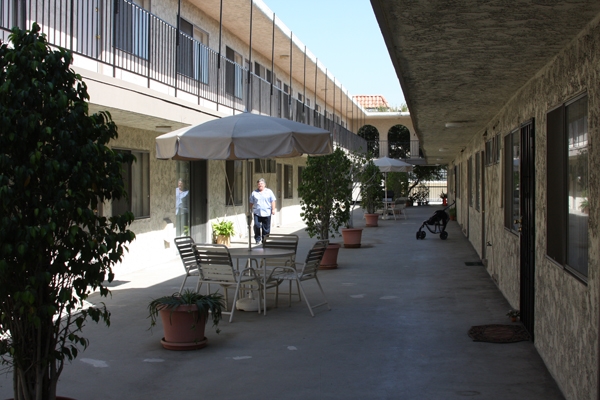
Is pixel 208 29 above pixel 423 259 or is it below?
above

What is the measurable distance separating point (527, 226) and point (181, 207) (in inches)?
366

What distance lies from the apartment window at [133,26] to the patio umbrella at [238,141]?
2602mm

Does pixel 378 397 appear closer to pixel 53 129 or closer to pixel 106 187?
pixel 106 187

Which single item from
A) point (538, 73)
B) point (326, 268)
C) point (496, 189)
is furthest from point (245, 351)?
point (326, 268)

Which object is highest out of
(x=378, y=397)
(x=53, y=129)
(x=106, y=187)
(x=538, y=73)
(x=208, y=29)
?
(x=208, y=29)

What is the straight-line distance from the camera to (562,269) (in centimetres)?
511

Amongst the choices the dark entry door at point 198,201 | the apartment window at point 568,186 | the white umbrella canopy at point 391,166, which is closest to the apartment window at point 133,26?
the dark entry door at point 198,201

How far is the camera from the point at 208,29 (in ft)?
54.2

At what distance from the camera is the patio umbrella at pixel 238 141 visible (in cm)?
794

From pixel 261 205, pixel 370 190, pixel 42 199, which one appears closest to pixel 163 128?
pixel 261 205

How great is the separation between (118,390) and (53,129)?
2364 millimetres

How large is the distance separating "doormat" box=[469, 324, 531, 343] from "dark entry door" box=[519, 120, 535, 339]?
9cm

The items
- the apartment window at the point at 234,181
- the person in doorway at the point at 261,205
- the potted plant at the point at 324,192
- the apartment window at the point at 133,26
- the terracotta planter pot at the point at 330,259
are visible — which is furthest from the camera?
the apartment window at the point at 234,181

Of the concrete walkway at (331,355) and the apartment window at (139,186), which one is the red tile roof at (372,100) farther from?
the concrete walkway at (331,355)
